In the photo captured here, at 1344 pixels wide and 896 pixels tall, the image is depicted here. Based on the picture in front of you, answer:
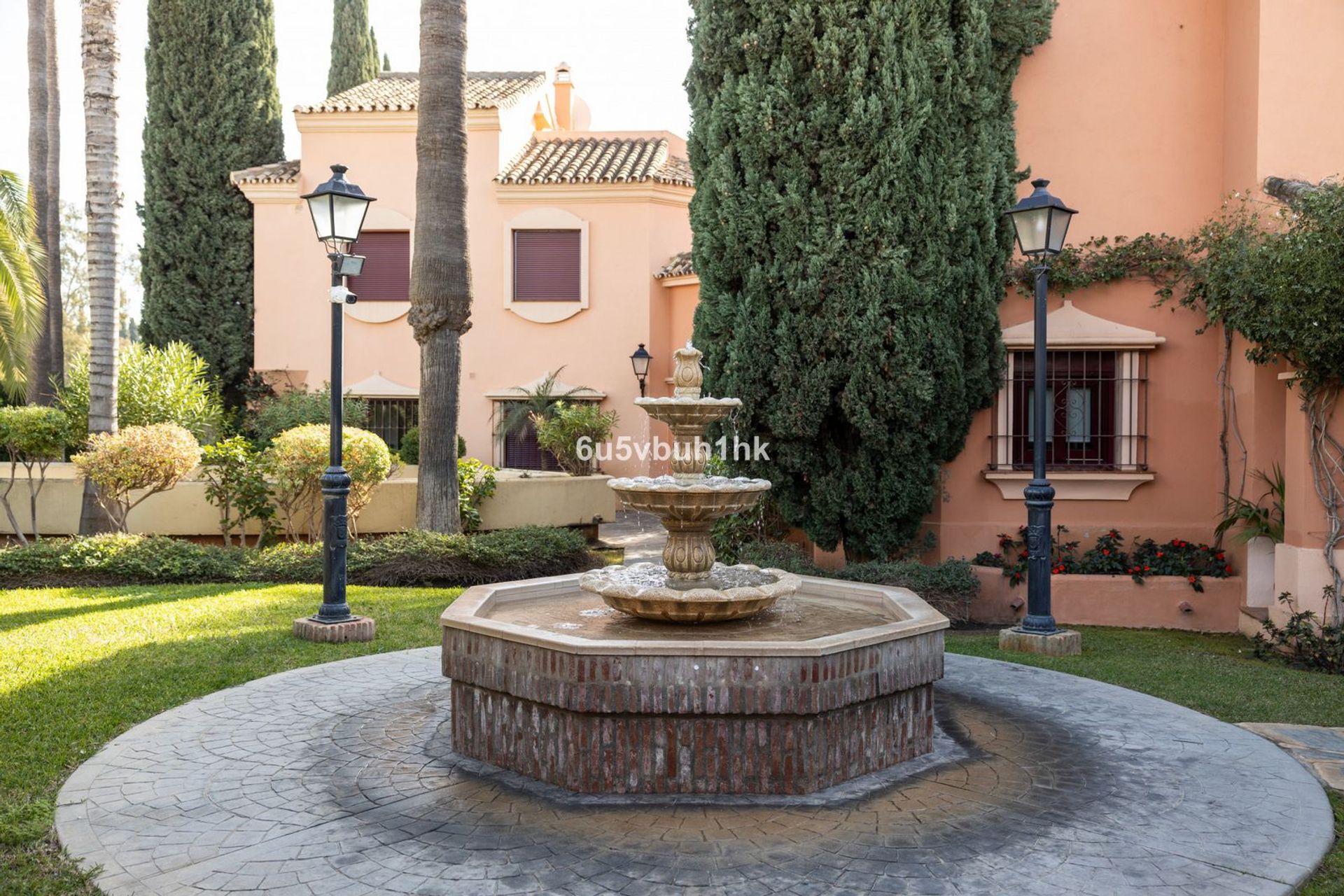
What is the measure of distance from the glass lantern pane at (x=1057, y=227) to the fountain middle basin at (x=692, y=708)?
175 inches

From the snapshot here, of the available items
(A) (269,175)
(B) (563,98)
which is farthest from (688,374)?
(B) (563,98)

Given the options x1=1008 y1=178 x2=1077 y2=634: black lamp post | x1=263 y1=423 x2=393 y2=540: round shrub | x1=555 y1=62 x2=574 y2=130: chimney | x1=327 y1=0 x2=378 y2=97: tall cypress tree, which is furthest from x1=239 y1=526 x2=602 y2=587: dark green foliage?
x1=327 y1=0 x2=378 y2=97: tall cypress tree

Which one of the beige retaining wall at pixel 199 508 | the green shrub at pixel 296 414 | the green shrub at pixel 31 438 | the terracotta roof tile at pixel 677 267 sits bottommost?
the beige retaining wall at pixel 199 508

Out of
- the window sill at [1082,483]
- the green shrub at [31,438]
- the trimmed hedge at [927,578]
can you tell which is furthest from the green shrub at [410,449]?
the window sill at [1082,483]

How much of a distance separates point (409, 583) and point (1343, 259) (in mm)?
9376

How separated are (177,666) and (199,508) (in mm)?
6681

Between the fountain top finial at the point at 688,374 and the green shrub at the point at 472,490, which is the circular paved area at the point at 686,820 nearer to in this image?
the fountain top finial at the point at 688,374

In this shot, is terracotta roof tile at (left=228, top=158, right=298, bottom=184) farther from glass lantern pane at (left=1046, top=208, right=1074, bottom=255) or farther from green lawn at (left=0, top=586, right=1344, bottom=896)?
glass lantern pane at (left=1046, top=208, right=1074, bottom=255)

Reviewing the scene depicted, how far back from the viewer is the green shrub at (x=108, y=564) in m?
10.9

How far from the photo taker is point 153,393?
16344mm

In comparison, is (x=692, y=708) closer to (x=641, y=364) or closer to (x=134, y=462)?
(x=134, y=462)

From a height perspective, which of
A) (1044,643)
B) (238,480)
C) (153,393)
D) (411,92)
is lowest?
(1044,643)

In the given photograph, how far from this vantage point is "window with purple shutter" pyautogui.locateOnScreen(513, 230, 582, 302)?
20.8 meters

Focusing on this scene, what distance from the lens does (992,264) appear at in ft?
32.8
